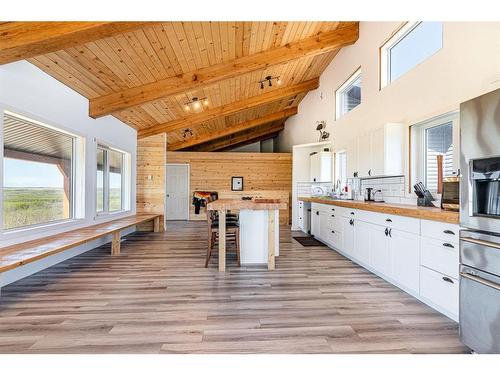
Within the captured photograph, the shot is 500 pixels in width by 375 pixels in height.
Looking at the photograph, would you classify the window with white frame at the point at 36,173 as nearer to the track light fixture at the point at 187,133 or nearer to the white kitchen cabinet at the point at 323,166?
the track light fixture at the point at 187,133

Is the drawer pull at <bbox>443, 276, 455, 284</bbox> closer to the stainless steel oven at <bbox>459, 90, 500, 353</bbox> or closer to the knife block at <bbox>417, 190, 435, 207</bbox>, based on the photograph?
the stainless steel oven at <bbox>459, 90, 500, 353</bbox>

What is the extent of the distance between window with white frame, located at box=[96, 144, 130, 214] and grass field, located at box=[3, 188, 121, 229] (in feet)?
Result: 3.76

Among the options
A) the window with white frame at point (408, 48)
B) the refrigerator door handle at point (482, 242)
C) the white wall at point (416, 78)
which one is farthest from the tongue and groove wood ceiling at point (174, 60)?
the refrigerator door handle at point (482, 242)

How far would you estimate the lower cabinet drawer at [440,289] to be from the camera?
2.24 metres

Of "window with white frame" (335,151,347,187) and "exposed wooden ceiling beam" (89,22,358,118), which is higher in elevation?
"exposed wooden ceiling beam" (89,22,358,118)

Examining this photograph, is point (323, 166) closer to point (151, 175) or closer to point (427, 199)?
point (427, 199)

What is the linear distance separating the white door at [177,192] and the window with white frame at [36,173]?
503 cm

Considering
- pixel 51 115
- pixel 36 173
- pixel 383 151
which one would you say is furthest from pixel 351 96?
pixel 36 173

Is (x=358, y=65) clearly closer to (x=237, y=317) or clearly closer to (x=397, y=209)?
(x=397, y=209)

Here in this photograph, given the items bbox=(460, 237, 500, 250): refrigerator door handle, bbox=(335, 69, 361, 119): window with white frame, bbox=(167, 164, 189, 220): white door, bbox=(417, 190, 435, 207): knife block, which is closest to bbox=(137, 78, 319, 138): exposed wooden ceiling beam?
bbox=(335, 69, 361, 119): window with white frame

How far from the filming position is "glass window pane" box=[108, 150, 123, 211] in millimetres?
5965

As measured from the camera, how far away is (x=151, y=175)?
7.20 m

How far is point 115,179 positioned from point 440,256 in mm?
5945
